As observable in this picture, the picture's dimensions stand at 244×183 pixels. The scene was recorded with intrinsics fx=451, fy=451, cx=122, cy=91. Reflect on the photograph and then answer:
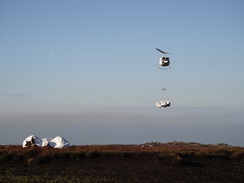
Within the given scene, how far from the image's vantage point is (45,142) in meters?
75.4

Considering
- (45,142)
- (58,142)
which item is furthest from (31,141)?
(58,142)

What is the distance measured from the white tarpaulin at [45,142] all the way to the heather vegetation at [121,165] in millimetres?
3976

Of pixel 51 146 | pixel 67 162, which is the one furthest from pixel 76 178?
pixel 51 146

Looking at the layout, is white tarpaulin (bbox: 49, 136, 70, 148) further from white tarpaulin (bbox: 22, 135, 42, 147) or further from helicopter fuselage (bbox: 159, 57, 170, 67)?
helicopter fuselage (bbox: 159, 57, 170, 67)

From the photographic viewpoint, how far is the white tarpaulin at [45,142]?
74.5 m

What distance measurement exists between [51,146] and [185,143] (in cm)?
3170

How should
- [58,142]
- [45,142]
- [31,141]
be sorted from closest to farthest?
[31,141], [58,142], [45,142]

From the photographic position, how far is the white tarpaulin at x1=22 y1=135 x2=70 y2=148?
7447cm

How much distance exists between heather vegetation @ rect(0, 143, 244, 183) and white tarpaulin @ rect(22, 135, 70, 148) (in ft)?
13.0

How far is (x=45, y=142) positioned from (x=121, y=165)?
1972 cm

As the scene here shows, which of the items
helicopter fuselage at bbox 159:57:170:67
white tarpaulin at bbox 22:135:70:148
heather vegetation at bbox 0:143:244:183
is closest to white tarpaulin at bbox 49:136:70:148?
white tarpaulin at bbox 22:135:70:148

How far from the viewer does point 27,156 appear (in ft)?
209

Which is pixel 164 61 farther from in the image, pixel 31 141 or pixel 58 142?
pixel 31 141

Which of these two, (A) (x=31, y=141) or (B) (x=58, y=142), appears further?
(B) (x=58, y=142)
